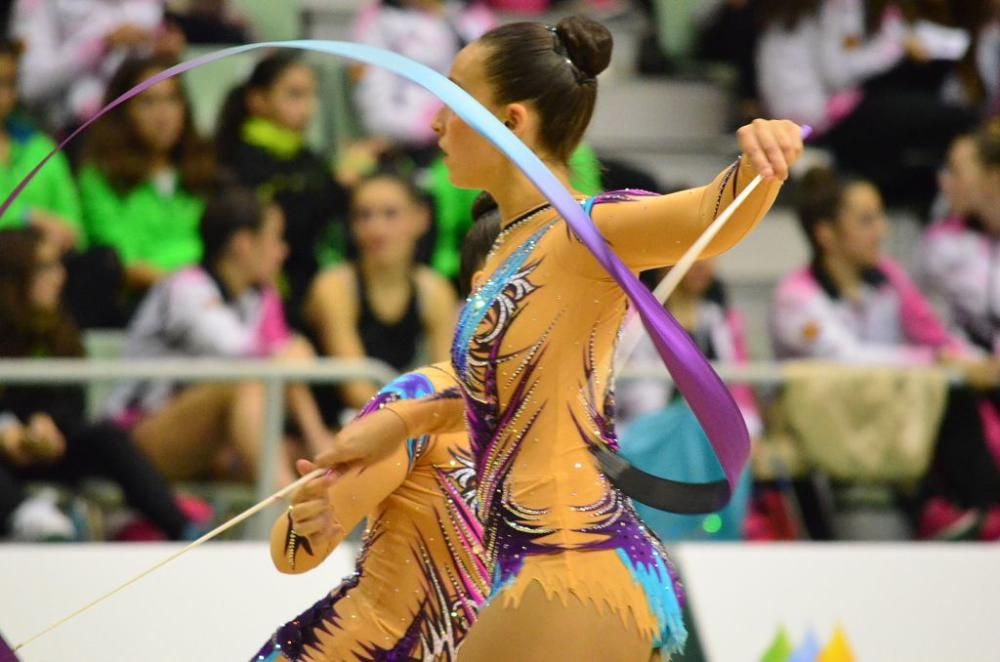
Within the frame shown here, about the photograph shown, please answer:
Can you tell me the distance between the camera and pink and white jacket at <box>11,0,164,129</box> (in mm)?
5254

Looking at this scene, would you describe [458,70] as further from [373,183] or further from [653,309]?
[373,183]

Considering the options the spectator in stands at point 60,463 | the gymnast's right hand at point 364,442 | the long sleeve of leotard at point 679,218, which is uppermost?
the long sleeve of leotard at point 679,218

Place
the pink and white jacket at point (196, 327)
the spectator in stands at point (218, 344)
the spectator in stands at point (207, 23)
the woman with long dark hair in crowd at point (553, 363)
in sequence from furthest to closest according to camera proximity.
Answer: the spectator in stands at point (207, 23) → the pink and white jacket at point (196, 327) → the spectator in stands at point (218, 344) → the woman with long dark hair in crowd at point (553, 363)

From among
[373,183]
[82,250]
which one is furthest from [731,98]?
[82,250]

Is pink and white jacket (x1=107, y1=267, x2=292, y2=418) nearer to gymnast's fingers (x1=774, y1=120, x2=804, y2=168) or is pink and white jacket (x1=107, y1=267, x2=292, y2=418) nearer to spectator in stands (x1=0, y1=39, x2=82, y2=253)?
spectator in stands (x1=0, y1=39, x2=82, y2=253)

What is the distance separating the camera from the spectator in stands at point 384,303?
14.2 ft

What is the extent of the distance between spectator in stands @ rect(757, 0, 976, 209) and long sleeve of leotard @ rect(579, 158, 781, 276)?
3.67 m

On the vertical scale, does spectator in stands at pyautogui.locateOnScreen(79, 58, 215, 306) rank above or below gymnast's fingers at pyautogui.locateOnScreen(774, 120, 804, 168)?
below

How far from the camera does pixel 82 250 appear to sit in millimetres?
4574

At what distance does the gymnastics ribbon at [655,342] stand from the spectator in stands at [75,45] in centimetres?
338

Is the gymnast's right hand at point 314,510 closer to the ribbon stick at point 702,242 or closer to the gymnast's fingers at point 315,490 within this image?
the gymnast's fingers at point 315,490

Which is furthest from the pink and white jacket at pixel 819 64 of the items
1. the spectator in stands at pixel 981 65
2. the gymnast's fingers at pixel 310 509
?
the gymnast's fingers at pixel 310 509

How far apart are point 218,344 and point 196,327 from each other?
0.08 m

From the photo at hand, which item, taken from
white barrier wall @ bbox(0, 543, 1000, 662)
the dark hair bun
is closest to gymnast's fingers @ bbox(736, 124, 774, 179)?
the dark hair bun
